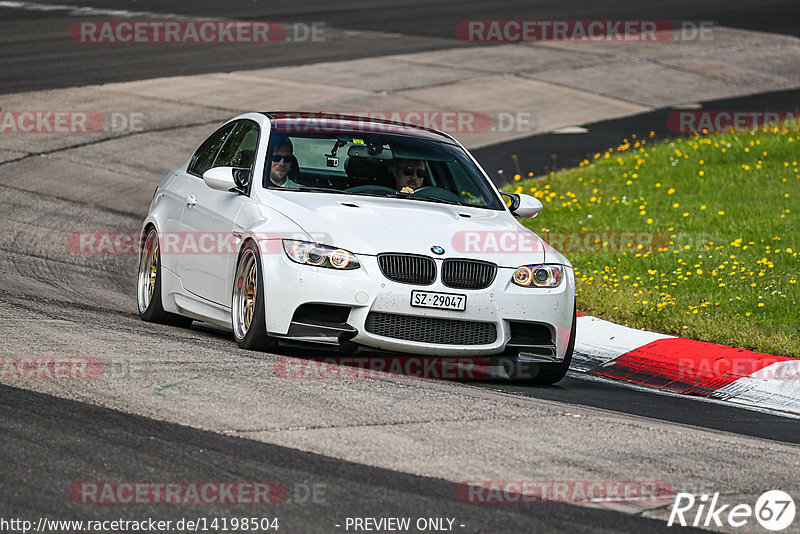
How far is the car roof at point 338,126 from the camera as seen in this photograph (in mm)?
9125

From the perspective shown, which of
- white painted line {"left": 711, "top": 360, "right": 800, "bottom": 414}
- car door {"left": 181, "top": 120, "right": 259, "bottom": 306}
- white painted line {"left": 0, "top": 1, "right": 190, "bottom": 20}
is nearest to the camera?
white painted line {"left": 711, "top": 360, "right": 800, "bottom": 414}

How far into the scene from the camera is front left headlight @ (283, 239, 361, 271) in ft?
25.3

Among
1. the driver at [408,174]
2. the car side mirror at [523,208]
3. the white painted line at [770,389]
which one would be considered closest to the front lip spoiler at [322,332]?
the driver at [408,174]

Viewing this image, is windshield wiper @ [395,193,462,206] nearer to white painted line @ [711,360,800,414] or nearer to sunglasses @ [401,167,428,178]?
sunglasses @ [401,167,428,178]

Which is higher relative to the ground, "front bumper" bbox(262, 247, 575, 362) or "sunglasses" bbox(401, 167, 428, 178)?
"sunglasses" bbox(401, 167, 428, 178)

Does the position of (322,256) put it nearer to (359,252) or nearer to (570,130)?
(359,252)

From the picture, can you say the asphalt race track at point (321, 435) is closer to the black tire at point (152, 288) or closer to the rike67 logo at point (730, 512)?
the rike67 logo at point (730, 512)

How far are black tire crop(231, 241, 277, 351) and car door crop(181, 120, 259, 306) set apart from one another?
15 cm

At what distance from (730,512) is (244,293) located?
3.80 metres

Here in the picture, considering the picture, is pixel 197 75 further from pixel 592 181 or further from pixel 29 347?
pixel 29 347

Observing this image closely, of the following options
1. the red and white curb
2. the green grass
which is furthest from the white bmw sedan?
the green grass

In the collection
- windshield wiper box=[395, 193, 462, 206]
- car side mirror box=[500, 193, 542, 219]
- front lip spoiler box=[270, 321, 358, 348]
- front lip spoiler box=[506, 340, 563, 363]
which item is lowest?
front lip spoiler box=[506, 340, 563, 363]

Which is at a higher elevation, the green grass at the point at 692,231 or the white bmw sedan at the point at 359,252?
the white bmw sedan at the point at 359,252

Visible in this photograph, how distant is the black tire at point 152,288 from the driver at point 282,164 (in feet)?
4.48
